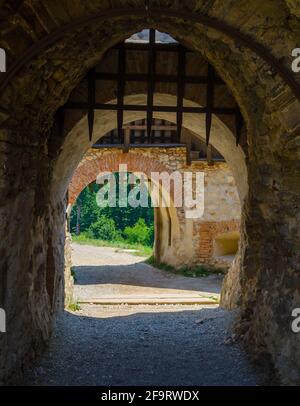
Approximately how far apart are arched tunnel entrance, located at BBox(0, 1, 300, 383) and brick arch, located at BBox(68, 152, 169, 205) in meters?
5.84

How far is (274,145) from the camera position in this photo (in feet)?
10.5

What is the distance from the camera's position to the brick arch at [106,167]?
10.7 metres

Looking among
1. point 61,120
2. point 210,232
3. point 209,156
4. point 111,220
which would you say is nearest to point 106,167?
point 209,156

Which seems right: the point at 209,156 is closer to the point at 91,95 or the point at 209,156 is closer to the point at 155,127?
the point at 155,127

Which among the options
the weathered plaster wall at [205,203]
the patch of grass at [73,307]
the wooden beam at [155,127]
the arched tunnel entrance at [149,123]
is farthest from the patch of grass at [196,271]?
the arched tunnel entrance at [149,123]

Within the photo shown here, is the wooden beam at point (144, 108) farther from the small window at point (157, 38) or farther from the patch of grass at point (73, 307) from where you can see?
the patch of grass at point (73, 307)

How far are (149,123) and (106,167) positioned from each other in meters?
6.49

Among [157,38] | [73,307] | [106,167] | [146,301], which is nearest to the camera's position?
[73,307]

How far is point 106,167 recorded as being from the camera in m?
10.8

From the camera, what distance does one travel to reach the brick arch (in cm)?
A: 1066

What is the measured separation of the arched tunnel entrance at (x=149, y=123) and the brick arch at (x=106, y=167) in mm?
5838

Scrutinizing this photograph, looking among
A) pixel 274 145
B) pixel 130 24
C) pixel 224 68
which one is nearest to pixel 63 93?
pixel 130 24

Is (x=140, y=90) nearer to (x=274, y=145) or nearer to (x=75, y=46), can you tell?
(x=75, y=46)

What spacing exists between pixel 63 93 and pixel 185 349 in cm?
276
